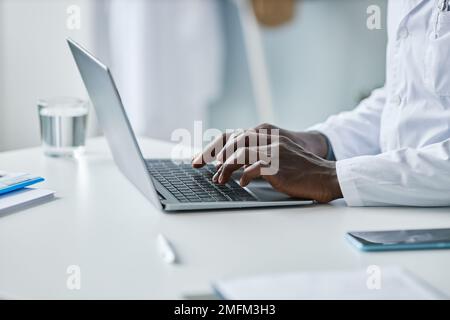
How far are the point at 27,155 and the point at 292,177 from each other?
609mm

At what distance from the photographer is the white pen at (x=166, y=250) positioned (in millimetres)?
775

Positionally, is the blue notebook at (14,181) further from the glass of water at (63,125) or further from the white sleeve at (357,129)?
the white sleeve at (357,129)

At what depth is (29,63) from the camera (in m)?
2.39

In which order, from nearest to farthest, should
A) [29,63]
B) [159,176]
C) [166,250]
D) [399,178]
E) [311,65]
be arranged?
1. [166,250]
2. [399,178]
3. [159,176]
4. [29,63]
5. [311,65]

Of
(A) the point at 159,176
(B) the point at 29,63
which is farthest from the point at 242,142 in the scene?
(B) the point at 29,63

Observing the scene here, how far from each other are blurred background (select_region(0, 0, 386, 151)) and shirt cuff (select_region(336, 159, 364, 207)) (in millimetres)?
1638

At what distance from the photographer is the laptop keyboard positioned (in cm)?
101

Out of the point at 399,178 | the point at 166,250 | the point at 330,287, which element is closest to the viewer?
the point at 330,287

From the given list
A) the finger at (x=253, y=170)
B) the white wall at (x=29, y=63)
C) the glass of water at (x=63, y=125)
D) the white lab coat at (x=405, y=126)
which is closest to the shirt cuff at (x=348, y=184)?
the white lab coat at (x=405, y=126)

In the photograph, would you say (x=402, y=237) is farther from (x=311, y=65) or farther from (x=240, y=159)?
(x=311, y=65)

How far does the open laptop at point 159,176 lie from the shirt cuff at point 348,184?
0.20ft

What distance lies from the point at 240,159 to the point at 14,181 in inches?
13.7

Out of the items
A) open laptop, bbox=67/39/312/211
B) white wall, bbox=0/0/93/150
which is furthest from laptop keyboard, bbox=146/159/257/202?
white wall, bbox=0/0/93/150

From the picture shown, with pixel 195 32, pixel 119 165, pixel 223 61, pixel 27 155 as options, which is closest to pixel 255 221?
pixel 119 165
